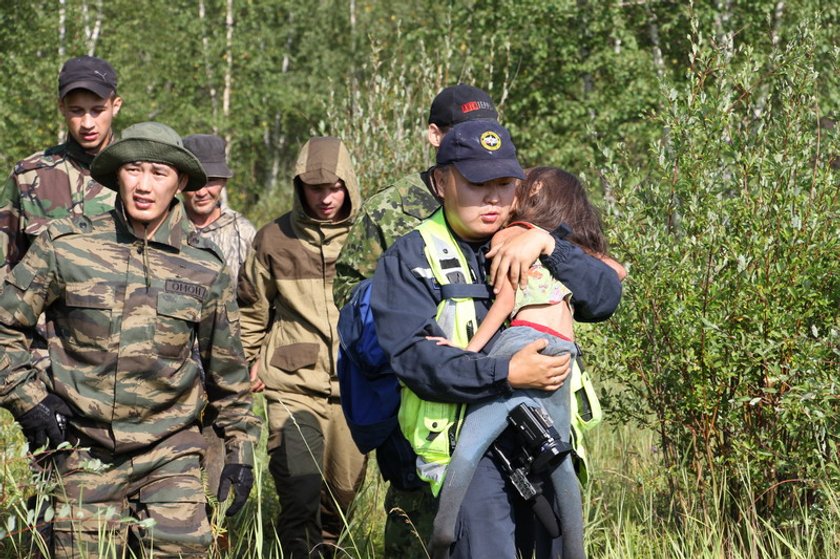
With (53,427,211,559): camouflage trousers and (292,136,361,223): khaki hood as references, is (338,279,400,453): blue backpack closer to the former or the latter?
(53,427,211,559): camouflage trousers

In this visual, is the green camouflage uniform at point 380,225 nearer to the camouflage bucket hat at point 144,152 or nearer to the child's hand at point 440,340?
the camouflage bucket hat at point 144,152

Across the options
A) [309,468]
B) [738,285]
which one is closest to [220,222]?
[309,468]

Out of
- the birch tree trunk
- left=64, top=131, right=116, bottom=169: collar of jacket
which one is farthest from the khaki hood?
the birch tree trunk

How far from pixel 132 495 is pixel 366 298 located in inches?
48.0

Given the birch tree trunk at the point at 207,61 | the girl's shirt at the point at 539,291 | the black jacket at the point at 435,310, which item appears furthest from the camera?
the birch tree trunk at the point at 207,61

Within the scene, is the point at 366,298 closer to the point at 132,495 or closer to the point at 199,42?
the point at 132,495

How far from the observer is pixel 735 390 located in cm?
444

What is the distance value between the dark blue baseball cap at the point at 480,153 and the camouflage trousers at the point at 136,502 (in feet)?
5.11

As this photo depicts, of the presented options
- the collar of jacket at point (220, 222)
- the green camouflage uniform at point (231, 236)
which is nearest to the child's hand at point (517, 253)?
the green camouflage uniform at point (231, 236)

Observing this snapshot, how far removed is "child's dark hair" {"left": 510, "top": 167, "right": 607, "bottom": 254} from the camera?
347 centimetres

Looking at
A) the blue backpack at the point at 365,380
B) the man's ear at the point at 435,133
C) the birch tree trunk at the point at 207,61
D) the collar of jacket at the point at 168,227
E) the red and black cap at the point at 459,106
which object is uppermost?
the birch tree trunk at the point at 207,61

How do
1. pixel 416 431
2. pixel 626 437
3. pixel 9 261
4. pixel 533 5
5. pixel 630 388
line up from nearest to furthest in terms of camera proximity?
pixel 416 431 < pixel 630 388 < pixel 9 261 < pixel 626 437 < pixel 533 5

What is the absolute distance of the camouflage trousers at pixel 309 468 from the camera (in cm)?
554

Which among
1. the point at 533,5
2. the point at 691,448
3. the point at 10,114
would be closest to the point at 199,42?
the point at 10,114
